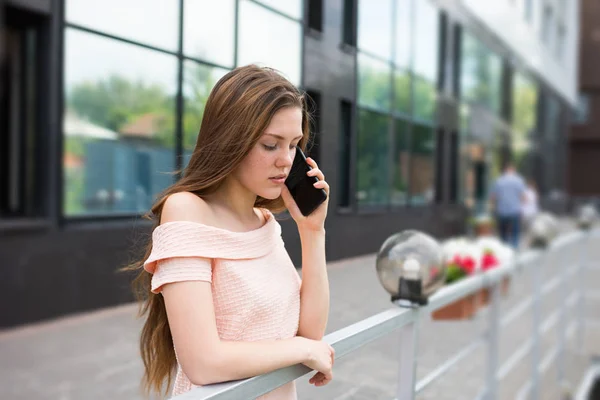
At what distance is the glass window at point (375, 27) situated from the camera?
150cm

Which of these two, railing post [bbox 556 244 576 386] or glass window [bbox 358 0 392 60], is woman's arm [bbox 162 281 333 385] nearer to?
glass window [bbox 358 0 392 60]

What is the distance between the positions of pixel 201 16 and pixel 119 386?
2.72 m

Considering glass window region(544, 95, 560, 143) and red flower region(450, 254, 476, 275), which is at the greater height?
glass window region(544, 95, 560, 143)

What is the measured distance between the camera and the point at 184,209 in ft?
3.07

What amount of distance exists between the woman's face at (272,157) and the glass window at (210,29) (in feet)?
1.23

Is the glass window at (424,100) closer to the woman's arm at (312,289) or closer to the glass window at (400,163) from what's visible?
the glass window at (400,163)

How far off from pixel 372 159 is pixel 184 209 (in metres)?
0.79

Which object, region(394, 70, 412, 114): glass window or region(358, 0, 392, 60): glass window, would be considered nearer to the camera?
region(358, 0, 392, 60): glass window

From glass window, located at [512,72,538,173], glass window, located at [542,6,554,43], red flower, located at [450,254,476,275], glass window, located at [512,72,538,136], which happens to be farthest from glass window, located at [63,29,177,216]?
glass window, located at [542,6,554,43]

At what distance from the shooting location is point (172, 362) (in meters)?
1.10

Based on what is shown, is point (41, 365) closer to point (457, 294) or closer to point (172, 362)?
point (457, 294)

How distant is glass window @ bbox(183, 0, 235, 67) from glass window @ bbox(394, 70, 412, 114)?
55cm

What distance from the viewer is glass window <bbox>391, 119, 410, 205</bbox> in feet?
6.08

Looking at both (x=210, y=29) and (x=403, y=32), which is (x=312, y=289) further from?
(x=403, y=32)
